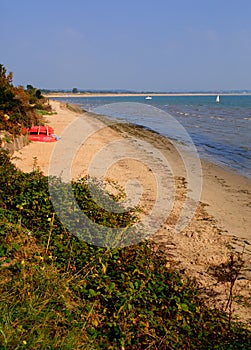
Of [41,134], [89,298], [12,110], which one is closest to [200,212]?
[89,298]

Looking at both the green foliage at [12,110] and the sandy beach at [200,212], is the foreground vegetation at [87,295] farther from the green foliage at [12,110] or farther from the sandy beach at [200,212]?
the green foliage at [12,110]

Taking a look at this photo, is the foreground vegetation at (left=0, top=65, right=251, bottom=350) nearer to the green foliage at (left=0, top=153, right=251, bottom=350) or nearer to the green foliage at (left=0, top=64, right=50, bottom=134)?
the green foliage at (left=0, top=153, right=251, bottom=350)

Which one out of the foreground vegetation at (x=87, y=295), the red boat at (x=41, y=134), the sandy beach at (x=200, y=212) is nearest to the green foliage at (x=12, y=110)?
the red boat at (x=41, y=134)

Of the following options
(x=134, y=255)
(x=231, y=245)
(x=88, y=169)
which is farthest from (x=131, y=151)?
(x=134, y=255)

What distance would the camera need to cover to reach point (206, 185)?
470 inches

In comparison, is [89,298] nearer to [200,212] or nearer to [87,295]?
[87,295]

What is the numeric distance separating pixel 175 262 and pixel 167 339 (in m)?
2.29

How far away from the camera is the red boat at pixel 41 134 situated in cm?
1718

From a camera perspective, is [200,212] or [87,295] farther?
[200,212]

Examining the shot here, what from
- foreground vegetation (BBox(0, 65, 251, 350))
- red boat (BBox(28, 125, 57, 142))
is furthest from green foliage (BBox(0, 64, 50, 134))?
foreground vegetation (BBox(0, 65, 251, 350))

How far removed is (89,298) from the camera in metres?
4.38

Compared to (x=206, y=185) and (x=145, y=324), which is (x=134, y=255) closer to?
(x=145, y=324)

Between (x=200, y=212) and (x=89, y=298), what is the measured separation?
5.23 meters

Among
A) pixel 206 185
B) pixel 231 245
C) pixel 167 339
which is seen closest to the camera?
pixel 167 339
